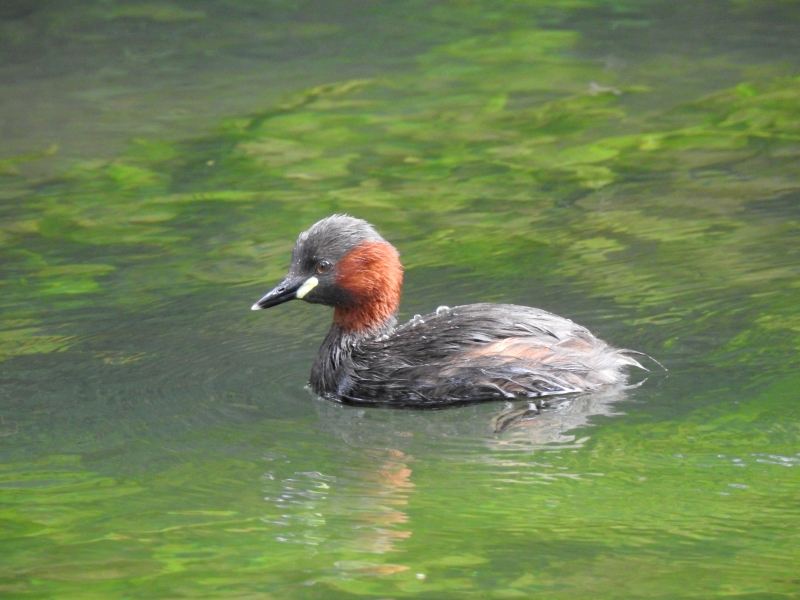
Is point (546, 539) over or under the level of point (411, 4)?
under

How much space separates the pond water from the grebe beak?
0.41 meters

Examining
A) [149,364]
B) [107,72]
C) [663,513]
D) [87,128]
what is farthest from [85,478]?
[107,72]

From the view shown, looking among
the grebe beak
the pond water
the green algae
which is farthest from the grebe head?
the green algae

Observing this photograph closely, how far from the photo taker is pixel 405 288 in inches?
321

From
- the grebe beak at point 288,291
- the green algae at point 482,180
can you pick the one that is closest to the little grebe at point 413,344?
the grebe beak at point 288,291

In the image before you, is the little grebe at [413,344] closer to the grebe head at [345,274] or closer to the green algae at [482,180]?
the grebe head at [345,274]

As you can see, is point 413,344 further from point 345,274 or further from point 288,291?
point 288,291

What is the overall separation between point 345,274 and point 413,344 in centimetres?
55

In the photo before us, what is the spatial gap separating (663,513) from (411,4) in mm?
12132

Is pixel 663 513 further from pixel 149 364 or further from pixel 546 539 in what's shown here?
pixel 149 364

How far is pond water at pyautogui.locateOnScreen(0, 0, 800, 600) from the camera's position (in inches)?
193

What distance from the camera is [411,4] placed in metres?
16.3

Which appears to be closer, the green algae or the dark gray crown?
the dark gray crown

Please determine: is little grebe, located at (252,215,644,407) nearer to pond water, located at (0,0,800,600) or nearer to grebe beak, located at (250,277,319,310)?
grebe beak, located at (250,277,319,310)
